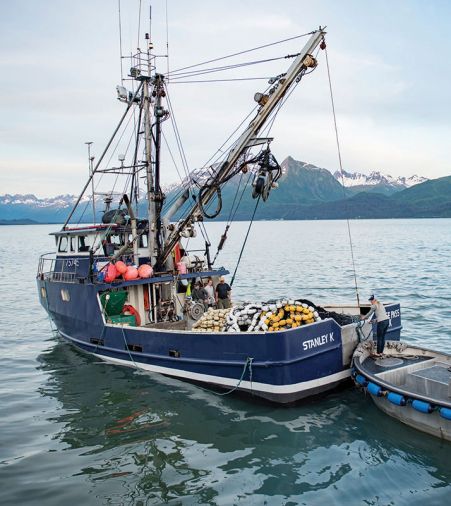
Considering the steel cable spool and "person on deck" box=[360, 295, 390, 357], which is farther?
the steel cable spool

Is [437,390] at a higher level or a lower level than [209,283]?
lower

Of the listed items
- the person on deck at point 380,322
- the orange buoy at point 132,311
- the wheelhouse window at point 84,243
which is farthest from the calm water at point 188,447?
the wheelhouse window at point 84,243

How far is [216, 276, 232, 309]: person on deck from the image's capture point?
1639cm

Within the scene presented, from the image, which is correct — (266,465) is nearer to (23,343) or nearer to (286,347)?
(286,347)

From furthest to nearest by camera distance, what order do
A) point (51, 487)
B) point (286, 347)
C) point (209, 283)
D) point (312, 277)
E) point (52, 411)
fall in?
point (312, 277), point (209, 283), point (52, 411), point (286, 347), point (51, 487)

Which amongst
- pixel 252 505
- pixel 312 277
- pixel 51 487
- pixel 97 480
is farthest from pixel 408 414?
pixel 312 277

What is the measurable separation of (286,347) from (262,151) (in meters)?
5.58

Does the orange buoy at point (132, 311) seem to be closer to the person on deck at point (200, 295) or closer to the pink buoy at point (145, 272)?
the pink buoy at point (145, 272)

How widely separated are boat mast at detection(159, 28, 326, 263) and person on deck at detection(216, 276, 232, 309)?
6.47 ft

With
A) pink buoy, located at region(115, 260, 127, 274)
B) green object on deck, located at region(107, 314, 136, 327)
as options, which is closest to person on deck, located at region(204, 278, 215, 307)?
green object on deck, located at region(107, 314, 136, 327)

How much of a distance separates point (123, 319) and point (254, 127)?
7031 mm

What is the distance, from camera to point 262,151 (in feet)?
46.8

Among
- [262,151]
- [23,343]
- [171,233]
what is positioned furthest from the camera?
[23,343]

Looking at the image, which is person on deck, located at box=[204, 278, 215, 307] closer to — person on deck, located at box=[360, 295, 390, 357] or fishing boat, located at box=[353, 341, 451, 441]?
person on deck, located at box=[360, 295, 390, 357]
